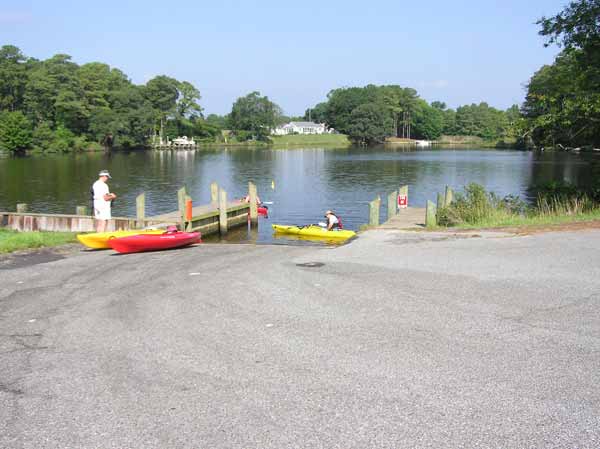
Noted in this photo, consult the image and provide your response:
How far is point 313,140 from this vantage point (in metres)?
169

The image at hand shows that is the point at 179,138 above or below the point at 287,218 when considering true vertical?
above

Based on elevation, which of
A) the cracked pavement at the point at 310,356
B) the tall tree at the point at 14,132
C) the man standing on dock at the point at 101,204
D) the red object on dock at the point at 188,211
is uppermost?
the tall tree at the point at 14,132

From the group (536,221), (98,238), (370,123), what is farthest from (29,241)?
(370,123)

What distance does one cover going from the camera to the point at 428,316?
25.5 ft

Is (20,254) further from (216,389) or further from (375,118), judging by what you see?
(375,118)

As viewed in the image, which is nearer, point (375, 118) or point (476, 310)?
point (476, 310)

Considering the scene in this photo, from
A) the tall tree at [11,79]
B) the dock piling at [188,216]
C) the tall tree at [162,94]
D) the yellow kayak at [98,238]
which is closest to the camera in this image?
the yellow kayak at [98,238]

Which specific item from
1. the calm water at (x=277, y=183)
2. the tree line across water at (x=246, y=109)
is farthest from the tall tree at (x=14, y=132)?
the calm water at (x=277, y=183)

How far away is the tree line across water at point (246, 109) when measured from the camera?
21.3m

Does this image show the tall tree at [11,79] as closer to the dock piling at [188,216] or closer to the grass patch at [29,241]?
the dock piling at [188,216]

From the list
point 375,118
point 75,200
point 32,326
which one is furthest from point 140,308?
point 375,118

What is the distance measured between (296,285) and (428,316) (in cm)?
273

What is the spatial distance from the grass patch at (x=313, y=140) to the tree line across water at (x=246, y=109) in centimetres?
339

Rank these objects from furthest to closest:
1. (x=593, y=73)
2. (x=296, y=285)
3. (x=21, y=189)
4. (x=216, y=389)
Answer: (x=21, y=189) < (x=593, y=73) < (x=296, y=285) < (x=216, y=389)
